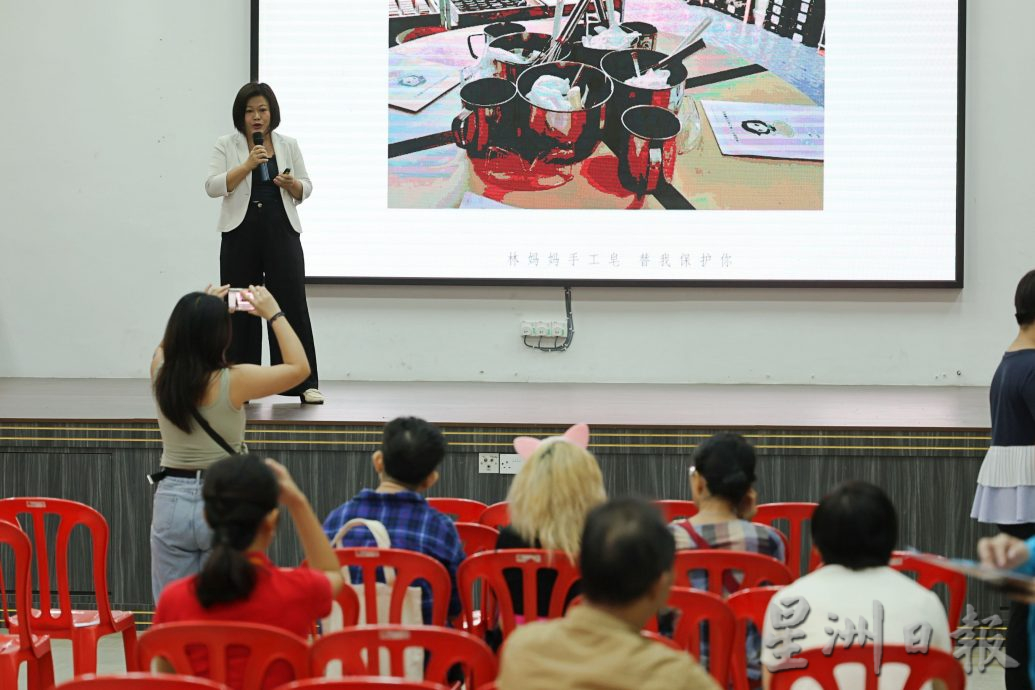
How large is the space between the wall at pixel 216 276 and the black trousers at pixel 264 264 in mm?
1366

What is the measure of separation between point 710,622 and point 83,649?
1.80 metres

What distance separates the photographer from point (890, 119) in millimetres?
6145

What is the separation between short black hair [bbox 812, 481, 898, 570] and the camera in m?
2.00

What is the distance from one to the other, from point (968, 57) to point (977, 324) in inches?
56.6

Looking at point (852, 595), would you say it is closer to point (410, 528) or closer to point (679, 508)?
point (410, 528)

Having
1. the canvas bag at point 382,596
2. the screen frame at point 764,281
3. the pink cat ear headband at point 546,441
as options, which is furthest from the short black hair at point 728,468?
the screen frame at point 764,281

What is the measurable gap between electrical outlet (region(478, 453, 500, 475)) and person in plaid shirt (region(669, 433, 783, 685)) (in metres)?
1.69

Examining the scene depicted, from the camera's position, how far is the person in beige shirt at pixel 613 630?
4.80ft

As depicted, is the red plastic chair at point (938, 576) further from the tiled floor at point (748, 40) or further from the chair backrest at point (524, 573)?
the tiled floor at point (748, 40)

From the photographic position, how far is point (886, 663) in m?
1.85

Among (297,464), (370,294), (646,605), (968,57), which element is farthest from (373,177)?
(646,605)

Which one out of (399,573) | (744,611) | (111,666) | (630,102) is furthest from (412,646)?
(630,102)

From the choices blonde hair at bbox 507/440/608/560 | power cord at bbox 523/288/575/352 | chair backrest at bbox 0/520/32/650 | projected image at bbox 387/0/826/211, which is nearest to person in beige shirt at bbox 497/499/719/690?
blonde hair at bbox 507/440/608/560

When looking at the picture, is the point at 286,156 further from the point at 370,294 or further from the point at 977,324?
the point at 977,324
